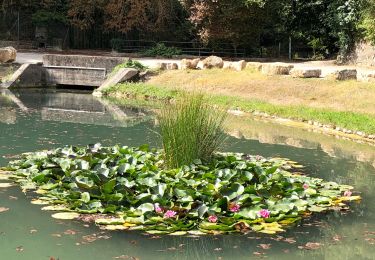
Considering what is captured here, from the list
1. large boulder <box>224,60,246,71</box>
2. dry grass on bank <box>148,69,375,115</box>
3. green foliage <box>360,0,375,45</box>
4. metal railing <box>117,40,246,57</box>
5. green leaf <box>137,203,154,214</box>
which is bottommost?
green leaf <box>137,203,154,214</box>

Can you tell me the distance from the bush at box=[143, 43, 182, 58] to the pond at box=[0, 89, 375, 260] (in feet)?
35.4

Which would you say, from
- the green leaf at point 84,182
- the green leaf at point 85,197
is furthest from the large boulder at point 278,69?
the green leaf at point 85,197

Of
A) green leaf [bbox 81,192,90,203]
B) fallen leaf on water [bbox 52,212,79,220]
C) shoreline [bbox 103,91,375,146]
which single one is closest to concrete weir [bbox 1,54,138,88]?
shoreline [bbox 103,91,375,146]

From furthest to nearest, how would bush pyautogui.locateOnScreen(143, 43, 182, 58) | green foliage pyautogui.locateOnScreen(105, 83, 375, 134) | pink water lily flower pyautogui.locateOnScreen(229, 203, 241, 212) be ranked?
bush pyautogui.locateOnScreen(143, 43, 182, 58), green foliage pyautogui.locateOnScreen(105, 83, 375, 134), pink water lily flower pyautogui.locateOnScreen(229, 203, 241, 212)

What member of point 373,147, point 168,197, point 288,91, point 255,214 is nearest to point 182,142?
point 168,197

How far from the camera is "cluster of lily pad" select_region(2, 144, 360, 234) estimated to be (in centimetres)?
532

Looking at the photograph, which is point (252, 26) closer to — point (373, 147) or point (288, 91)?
point (288, 91)

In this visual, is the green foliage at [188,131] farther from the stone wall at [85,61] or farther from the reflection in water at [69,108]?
the stone wall at [85,61]

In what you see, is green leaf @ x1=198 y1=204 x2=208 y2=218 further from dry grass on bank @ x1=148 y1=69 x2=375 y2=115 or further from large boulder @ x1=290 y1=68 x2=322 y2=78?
large boulder @ x1=290 y1=68 x2=322 y2=78

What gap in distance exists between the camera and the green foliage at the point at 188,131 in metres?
6.43

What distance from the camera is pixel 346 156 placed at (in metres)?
8.97

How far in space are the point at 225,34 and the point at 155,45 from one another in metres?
3.67

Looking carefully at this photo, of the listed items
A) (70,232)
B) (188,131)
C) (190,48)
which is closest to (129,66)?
(190,48)

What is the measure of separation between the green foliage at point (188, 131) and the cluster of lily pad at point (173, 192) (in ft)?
0.45
